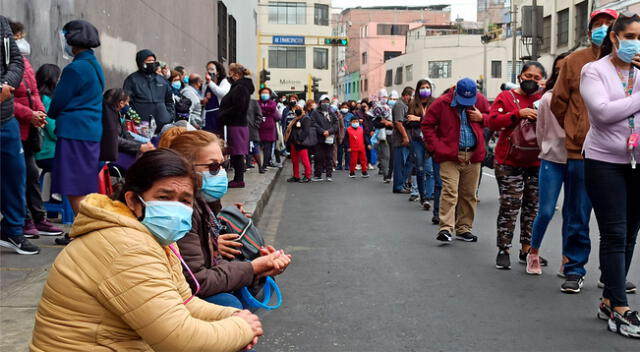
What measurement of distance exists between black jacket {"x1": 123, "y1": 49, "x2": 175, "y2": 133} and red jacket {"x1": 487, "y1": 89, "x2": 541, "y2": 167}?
395 centimetres

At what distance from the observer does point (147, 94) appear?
9.09 meters

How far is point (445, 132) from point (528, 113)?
168 centimetres

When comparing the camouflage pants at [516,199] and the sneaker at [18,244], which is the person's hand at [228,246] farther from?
the camouflage pants at [516,199]

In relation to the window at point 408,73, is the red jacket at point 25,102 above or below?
below

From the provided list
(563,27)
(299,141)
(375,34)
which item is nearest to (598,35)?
(299,141)

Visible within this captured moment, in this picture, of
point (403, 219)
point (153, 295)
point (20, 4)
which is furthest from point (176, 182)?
→ point (403, 219)

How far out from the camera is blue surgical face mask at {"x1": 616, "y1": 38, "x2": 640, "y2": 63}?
4836mm

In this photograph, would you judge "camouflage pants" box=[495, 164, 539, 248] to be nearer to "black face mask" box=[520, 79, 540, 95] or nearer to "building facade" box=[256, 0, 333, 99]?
"black face mask" box=[520, 79, 540, 95]

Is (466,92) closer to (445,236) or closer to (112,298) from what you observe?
(445,236)

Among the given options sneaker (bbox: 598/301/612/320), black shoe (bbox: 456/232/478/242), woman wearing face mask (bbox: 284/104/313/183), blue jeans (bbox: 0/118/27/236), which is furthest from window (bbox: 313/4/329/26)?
sneaker (bbox: 598/301/612/320)

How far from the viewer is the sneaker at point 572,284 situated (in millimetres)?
5887

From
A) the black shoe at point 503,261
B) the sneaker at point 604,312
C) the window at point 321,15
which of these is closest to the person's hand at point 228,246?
the sneaker at point 604,312

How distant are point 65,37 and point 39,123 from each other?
2.49 feet

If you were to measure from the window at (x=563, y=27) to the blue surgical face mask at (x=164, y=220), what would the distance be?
123 feet
